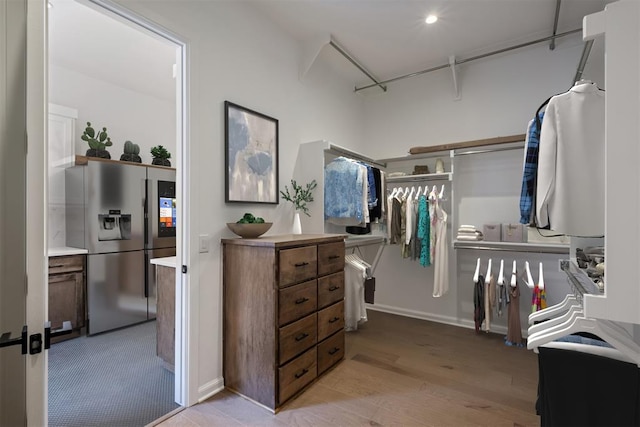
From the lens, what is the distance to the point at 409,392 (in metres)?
2.11

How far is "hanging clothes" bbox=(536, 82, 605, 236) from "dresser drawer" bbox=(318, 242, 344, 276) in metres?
1.46

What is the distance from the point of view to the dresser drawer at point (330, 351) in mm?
2308

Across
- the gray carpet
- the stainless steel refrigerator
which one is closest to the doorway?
the gray carpet

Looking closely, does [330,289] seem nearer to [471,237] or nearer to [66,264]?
[471,237]

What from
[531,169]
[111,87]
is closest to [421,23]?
[531,169]

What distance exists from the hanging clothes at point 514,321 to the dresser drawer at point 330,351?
5.66 feet

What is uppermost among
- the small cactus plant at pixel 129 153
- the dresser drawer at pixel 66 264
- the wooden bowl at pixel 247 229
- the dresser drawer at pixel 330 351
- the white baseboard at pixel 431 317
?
the small cactus plant at pixel 129 153

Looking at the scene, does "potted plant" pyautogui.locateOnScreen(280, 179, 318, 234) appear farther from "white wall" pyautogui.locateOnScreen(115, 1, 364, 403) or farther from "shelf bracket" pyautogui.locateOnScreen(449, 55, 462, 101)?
"shelf bracket" pyautogui.locateOnScreen(449, 55, 462, 101)

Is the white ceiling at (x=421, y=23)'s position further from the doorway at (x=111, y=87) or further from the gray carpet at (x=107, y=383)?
the gray carpet at (x=107, y=383)

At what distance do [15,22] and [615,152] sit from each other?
183 centimetres

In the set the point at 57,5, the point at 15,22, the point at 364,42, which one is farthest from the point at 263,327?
the point at 57,5

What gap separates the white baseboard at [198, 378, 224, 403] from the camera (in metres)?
2.03

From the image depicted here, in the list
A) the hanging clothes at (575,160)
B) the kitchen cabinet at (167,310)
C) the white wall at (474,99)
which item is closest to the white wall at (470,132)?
the white wall at (474,99)

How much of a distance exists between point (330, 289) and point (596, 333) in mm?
1664
